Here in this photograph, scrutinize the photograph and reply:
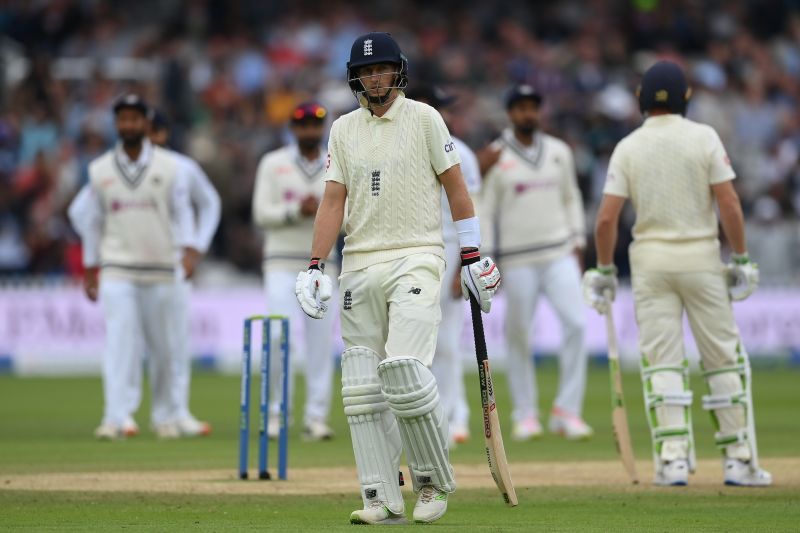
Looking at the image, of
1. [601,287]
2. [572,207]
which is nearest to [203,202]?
[572,207]

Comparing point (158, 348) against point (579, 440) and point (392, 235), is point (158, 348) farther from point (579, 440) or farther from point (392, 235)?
point (392, 235)

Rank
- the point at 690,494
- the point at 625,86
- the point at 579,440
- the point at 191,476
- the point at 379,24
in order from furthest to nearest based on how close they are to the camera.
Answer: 1. the point at 379,24
2. the point at 625,86
3. the point at 579,440
4. the point at 191,476
5. the point at 690,494

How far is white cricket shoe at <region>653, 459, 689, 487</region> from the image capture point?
8531 mm

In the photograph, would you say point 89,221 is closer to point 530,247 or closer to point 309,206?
point 309,206

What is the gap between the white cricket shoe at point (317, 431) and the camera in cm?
1180

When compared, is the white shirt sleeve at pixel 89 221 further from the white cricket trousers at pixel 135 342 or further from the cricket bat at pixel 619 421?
the cricket bat at pixel 619 421

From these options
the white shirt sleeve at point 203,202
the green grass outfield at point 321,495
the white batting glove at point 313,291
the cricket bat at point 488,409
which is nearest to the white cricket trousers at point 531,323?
the green grass outfield at point 321,495

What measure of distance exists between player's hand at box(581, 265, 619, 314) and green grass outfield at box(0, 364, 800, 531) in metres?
0.96

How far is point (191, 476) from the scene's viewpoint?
9.12 meters

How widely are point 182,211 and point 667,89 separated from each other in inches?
186

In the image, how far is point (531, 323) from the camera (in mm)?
12102

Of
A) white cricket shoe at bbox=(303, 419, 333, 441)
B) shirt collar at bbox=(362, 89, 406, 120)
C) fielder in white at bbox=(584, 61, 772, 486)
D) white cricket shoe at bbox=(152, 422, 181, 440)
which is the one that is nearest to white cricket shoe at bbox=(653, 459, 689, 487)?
fielder in white at bbox=(584, 61, 772, 486)

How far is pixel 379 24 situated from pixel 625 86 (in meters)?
4.10

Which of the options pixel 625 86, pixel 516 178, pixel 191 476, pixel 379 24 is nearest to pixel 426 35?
pixel 379 24
